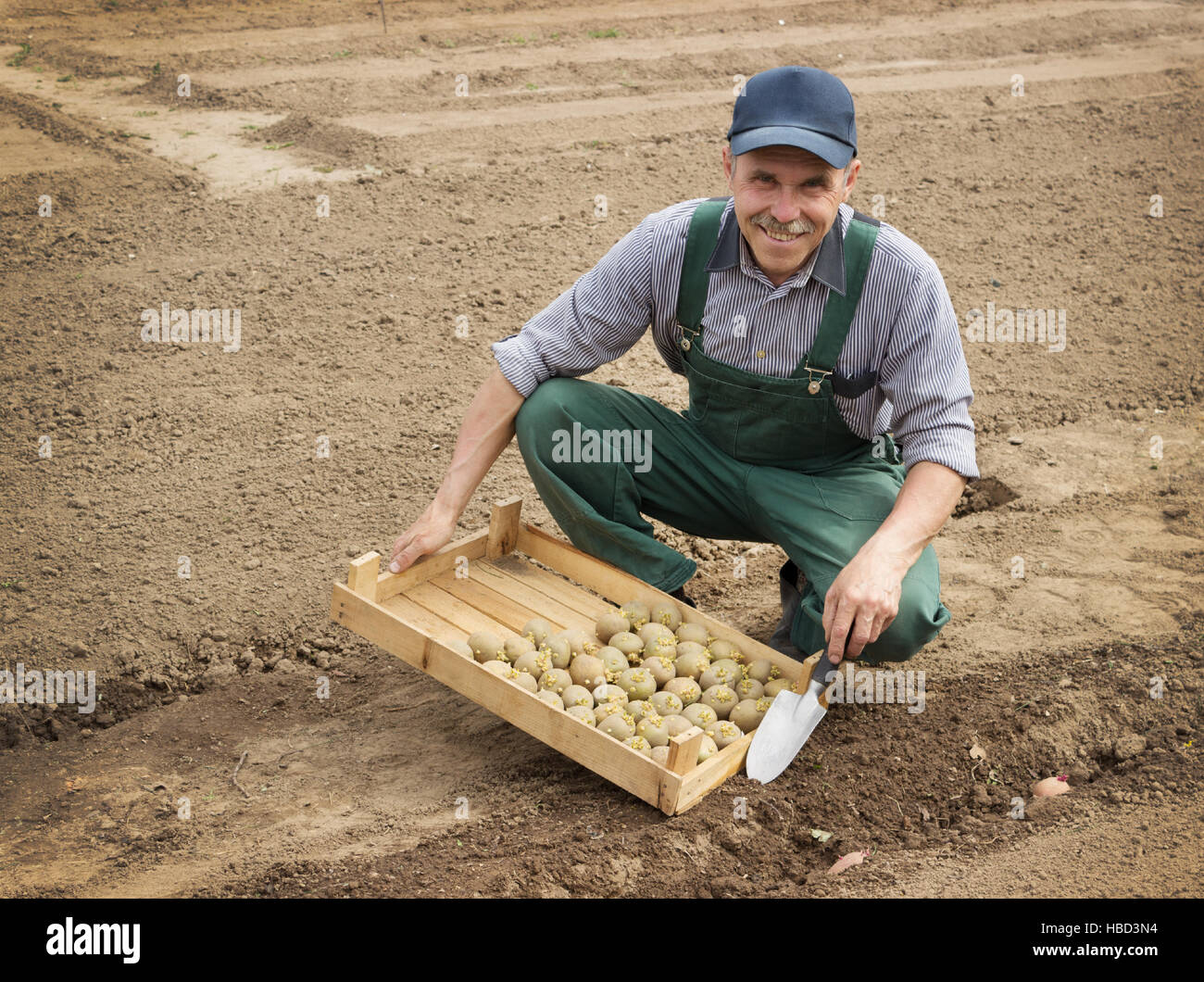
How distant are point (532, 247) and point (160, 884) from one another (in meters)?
4.26

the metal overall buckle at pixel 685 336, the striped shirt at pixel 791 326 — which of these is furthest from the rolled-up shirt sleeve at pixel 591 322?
the metal overall buckle at pixel 685 336

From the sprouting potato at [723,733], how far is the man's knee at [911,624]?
45 cm

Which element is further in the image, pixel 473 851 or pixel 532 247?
pixel 532 247

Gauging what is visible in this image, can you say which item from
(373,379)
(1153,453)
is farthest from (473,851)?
(1153,453)

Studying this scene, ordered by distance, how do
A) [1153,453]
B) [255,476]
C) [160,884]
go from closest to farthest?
[160,884]
[255,476]
[1153,453]

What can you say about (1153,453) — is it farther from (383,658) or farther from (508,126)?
(508,126)

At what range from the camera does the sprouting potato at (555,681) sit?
3.10 m

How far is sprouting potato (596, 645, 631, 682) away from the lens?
320cm

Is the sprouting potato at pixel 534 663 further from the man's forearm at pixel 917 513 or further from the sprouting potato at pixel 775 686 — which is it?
the man's forearm at pixel 917 513

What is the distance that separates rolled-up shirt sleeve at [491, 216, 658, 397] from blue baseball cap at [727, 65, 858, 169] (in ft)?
1.53

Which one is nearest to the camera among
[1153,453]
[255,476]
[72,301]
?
[255,476]

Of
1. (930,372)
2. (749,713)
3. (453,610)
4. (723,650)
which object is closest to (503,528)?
(453,610)

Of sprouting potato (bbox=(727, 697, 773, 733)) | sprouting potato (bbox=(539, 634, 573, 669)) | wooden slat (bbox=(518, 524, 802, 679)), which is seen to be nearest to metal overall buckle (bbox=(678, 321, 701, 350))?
wooden slat (bbox=(518, 524, 802, 679))

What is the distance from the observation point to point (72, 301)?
5617 mm
